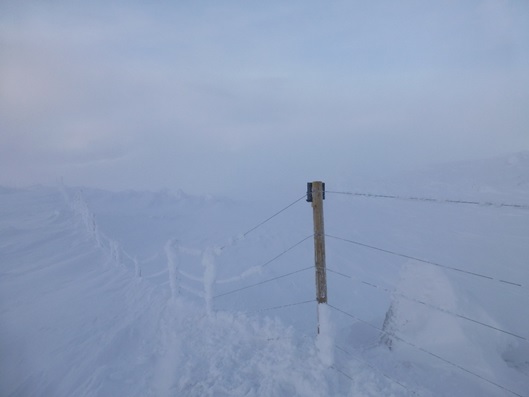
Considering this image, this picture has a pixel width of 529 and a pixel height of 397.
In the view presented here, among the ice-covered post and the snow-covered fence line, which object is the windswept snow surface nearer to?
the snow-covered fence line

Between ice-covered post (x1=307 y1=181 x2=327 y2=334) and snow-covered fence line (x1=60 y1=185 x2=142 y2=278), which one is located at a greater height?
ice-covered post (x1=307 y1=181 x2=327 y2=334)

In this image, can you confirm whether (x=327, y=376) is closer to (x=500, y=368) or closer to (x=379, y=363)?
(x=379, y=363)

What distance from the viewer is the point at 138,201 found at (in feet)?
106

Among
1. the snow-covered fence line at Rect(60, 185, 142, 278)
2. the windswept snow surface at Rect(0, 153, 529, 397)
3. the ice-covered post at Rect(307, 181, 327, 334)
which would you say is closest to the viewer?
the ice-covered post at Rect(307, 181, 327, 334)

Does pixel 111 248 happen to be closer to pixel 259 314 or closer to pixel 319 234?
pixel 259 314

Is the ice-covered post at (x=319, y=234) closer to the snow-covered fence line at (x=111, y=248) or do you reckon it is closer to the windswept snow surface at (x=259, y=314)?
the windswept snow surface at (x=259, y=314)

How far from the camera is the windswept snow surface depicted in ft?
16.4

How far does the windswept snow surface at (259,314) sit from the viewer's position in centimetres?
501

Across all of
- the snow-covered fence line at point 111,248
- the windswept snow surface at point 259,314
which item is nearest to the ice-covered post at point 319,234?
the windswept snow surface at point 259,314

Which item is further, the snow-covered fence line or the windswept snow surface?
the snow-covered fence line

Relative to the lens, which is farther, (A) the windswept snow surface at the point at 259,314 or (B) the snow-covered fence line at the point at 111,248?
(B) the snow-covered fence line at the point at 111,248

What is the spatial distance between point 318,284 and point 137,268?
289 inches

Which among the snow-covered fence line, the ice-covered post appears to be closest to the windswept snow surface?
the snow-covered fence line

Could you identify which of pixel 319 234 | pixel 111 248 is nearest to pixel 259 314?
pixel 319 234
